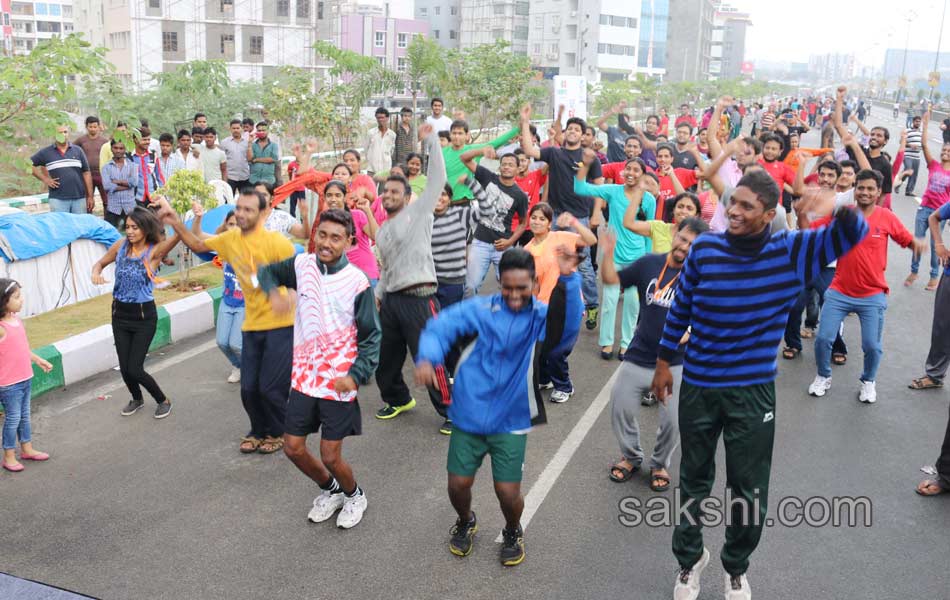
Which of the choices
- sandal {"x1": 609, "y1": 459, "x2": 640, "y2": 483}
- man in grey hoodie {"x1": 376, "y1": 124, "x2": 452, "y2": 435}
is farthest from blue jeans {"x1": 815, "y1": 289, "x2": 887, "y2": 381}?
man in grey hoodie {"x1": 376, "y1": 124, "x2": 452, "y2": 435}

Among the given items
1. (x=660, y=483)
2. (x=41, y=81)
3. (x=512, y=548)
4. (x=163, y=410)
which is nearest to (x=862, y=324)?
(x=660, y=483)

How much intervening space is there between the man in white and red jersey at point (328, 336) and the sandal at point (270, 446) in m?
1.25

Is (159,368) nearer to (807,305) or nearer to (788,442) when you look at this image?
(788,442)

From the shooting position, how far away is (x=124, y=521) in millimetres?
5020

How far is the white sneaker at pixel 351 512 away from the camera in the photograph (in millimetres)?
4973

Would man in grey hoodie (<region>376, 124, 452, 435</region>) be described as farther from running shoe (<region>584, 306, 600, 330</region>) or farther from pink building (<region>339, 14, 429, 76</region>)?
pink building (<region>339, 14, 429, 76</region>)

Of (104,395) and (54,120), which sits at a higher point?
(54,120)

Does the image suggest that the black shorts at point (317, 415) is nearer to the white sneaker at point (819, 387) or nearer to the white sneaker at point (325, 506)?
the white sneaker at point (325, 506)

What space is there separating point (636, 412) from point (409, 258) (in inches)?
75.2

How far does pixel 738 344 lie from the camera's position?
13.0 feet

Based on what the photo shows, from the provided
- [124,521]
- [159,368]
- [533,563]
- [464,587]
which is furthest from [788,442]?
[159,368]

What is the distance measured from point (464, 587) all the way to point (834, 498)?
260 centimetres

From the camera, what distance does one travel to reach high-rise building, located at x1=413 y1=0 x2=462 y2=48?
91000mm

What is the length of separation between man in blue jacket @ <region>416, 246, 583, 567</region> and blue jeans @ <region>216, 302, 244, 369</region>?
118 inches
